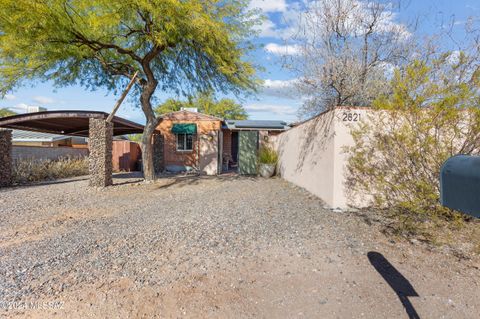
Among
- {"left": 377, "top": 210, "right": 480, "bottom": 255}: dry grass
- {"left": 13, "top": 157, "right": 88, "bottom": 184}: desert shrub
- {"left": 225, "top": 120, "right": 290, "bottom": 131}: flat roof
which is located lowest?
{"left": 377, "top": 210, "right": 480, "bottom": 255}: dry grass

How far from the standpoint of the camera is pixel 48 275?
295 cm

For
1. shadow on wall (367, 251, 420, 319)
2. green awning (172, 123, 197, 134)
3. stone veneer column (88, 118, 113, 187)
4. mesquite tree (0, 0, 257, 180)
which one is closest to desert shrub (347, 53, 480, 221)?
shadow on wall (367, 251, 420, 319)

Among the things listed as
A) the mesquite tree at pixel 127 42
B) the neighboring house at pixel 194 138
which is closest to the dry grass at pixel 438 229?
the mesquite tree at pixel 127 42

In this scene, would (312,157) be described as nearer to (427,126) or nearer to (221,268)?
(427,126)

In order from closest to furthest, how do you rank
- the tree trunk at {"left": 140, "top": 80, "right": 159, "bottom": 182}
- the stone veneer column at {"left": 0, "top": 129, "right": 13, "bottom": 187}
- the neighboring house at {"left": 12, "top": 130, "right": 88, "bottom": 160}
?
the stone veneer column at {"left": 0, "top": 129, "right": 13, "bottom": 187}
the tree trunk at {"left": 140, "top": 80, "right": 159, "bottom": 182}
the neighboring house at {"left": 12, "top": 130, "right": 88, "bottom": 160}

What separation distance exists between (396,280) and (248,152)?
10.6 m

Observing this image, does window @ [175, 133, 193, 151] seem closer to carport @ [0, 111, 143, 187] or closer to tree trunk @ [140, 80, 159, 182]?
tree trunk @ [140, 80, 159, 182]

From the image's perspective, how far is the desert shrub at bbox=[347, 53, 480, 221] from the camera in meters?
4.09

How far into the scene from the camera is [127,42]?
10.1 metres

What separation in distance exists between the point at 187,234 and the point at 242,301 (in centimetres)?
204

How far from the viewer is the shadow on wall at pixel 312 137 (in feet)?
20.4

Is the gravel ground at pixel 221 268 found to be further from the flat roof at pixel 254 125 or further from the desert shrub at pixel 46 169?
the flat roof at pixel 254 125

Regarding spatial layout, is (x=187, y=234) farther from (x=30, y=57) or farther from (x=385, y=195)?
(x=30, y=57)

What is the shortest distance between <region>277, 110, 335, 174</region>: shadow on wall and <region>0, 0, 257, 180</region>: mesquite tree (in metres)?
2.76
